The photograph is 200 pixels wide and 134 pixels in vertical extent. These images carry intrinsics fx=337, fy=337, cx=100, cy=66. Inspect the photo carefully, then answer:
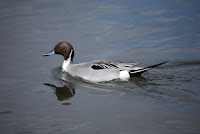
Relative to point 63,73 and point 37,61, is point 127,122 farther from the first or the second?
point 37,61

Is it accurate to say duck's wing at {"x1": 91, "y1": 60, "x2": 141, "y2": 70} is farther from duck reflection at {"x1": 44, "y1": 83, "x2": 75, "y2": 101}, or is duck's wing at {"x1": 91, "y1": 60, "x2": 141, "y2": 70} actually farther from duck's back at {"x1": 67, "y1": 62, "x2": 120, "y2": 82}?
duck reflection at {"x1": 44, "y1": 83, "x2": 75, "y2": 101}

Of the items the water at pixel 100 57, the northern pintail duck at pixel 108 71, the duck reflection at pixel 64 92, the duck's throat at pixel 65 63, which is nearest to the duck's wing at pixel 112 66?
the northern pintail duck at pixel 108 71

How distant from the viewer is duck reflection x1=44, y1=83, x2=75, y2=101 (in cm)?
679

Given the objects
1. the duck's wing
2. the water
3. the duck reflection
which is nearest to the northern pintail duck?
the duck's wing

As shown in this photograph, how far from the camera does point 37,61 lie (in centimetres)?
905

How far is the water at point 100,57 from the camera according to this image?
5.49 meters

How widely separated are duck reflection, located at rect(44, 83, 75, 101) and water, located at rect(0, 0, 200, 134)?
0.02 m

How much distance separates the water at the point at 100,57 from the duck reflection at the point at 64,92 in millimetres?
21

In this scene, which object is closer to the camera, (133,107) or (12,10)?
(133,107)

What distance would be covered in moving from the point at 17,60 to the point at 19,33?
7.09 feet

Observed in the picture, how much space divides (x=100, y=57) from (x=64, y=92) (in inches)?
96.4

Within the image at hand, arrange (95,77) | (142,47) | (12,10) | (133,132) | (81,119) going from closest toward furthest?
(133,132) < (81,119) < (95,77) < (142,47) < (12,10)

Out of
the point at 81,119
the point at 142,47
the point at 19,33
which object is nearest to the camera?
the point at 81,119

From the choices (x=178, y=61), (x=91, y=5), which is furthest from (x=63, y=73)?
(x=91, y=5)
